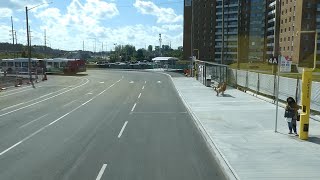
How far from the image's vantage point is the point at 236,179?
32.1 feet

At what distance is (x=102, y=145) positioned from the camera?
14.0 metres

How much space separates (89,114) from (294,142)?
485 inches

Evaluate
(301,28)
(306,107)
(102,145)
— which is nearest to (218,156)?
(102,145)

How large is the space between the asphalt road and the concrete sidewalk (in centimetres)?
66

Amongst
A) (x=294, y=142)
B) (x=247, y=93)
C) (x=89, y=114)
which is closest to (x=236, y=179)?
(x=294, y=142)

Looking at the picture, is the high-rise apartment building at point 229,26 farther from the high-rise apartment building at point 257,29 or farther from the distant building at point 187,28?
the distant building at point 187,28

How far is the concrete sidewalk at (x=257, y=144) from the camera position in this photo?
1045cm

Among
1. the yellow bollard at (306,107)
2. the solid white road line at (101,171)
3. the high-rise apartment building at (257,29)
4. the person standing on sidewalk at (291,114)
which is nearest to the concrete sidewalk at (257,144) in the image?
the yellow bollard at (306,107)

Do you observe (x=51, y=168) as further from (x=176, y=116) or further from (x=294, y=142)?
(x=176, y=116)

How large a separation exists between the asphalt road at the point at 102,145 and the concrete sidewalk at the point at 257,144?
26.1 inches

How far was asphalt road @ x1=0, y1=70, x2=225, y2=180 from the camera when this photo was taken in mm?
10562

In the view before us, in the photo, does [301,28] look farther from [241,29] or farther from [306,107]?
[306,107]

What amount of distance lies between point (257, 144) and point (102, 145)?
5620mm

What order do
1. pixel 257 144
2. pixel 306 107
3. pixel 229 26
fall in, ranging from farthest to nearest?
pixel 229 26 < pixel 306 107 < pixel 257 144
